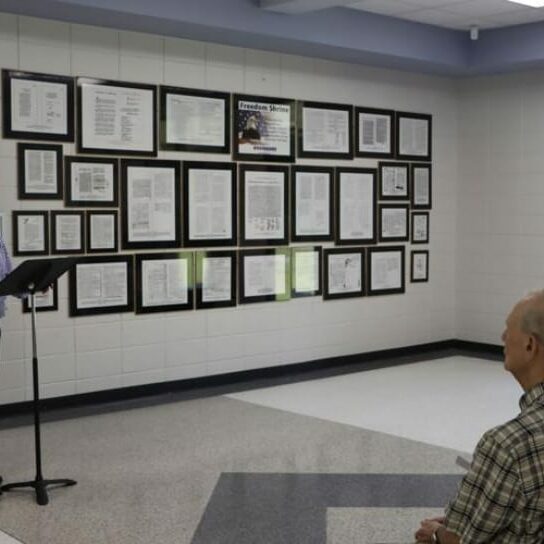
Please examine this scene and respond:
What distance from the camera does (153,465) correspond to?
198 inches

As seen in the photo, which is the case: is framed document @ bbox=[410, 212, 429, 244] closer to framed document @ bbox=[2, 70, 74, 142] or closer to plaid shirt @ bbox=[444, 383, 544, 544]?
framed document @ bbox=[2, 70, 74, 142]

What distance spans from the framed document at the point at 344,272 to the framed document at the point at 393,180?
647 millimetres

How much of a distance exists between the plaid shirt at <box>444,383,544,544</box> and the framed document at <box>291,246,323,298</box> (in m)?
5.89

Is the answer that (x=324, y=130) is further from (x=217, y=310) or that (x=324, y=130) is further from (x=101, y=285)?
(x=101, y=285)

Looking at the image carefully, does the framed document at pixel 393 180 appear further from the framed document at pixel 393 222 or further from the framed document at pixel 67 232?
the framed document at pixel 67 232

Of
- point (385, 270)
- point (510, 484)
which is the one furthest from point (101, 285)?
point (510, 484)

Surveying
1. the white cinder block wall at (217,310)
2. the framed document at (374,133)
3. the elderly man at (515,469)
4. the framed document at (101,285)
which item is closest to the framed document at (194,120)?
the white cinder block wall at (217,310)

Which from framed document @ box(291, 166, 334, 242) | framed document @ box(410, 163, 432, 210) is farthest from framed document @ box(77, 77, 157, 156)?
framed document @ box(410, 163, 432, 210)

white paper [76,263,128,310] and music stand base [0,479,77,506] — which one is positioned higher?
white paper [76,263,128,310]

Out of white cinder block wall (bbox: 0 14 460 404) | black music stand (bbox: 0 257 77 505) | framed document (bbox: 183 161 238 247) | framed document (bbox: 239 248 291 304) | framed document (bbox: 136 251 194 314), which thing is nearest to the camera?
black music stand (bbox: 0 257 77 505)

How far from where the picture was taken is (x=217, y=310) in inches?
288

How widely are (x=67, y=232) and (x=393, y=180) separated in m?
3.55

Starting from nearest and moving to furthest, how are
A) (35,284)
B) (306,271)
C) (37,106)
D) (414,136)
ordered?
(35,284), (37,106), (306,271), (414,136)

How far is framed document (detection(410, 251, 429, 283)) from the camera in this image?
351 inches
